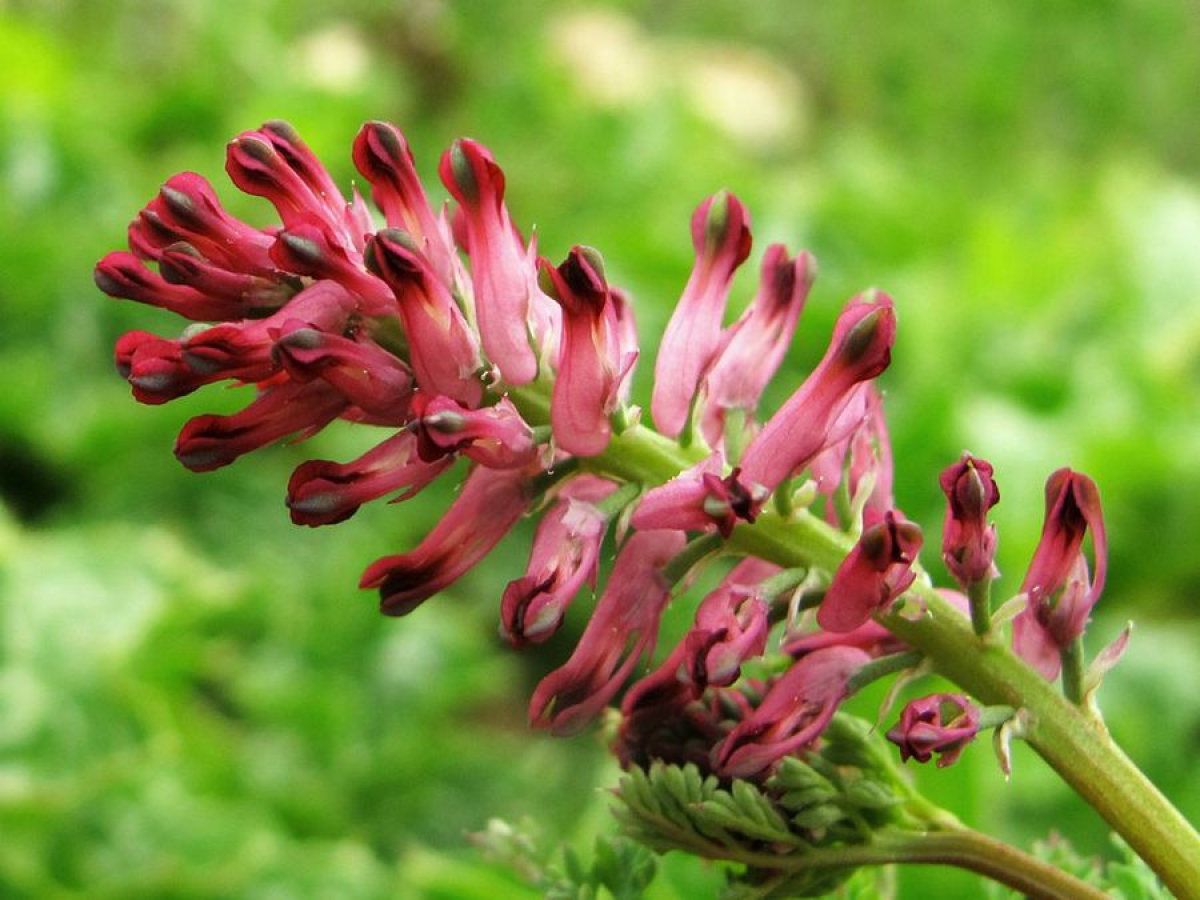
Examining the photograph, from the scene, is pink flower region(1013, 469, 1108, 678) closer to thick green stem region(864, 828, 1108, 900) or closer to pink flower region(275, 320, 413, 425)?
thick green stem region(864, 828, 1108, 900)

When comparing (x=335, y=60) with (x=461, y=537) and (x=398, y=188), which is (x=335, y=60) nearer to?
(x=398, y=188)

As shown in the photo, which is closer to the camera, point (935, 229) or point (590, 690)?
point (590, 690)

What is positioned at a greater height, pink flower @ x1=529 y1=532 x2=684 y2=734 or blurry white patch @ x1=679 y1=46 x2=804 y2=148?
blurry white patch @ x1=679 y1=46 x2=804 y2=148

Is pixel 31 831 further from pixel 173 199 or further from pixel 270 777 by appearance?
pixel 173 199

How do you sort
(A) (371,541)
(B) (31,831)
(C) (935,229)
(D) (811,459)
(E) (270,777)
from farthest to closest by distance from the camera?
(C) (935,229) < (A) (371,541) < (E) (270,777) < (B) (31,831) < (D) (811,459)

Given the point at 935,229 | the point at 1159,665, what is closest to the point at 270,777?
the point at 1159,665

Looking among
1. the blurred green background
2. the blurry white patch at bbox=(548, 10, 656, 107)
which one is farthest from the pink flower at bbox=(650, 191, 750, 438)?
the blurry white patch at bbox=(548, 10, 656, 107)

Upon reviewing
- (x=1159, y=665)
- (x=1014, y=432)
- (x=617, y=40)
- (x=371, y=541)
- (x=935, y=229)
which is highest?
(x=617, y=40)
